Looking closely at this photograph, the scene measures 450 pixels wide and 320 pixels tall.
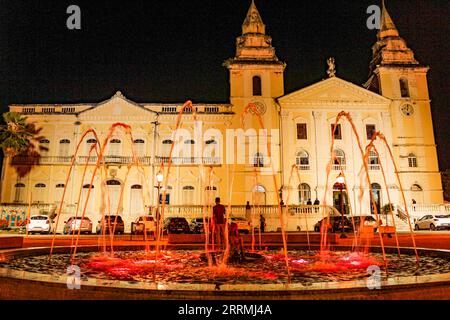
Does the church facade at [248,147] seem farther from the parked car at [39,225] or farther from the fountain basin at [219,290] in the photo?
the fountain basin at [219,290]

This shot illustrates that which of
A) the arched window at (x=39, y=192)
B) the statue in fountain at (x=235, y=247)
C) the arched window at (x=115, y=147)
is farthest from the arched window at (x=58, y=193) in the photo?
the statue in fountain at (x=235, y=247)

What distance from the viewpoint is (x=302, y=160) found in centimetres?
3656

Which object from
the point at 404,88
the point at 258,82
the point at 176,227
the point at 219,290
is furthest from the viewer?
the point at 404,88

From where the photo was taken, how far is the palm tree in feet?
113

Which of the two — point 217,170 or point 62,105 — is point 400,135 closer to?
point 217,170

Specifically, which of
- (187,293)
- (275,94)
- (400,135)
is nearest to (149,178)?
(275,94)

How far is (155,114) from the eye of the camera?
3647cm

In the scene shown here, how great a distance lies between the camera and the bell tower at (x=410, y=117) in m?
35.2

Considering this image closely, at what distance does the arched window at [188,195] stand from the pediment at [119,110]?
314 inches

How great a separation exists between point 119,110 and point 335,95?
21.4 meters

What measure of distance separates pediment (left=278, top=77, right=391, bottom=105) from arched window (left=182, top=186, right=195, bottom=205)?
12.3m

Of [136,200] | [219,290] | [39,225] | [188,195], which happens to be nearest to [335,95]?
[188,195]

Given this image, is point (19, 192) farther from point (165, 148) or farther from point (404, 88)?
point (404, 88)

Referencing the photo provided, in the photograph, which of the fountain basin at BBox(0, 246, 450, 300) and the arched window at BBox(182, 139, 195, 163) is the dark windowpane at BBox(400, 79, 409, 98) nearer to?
the arched window at BBox(182, 139, 195, 163)
